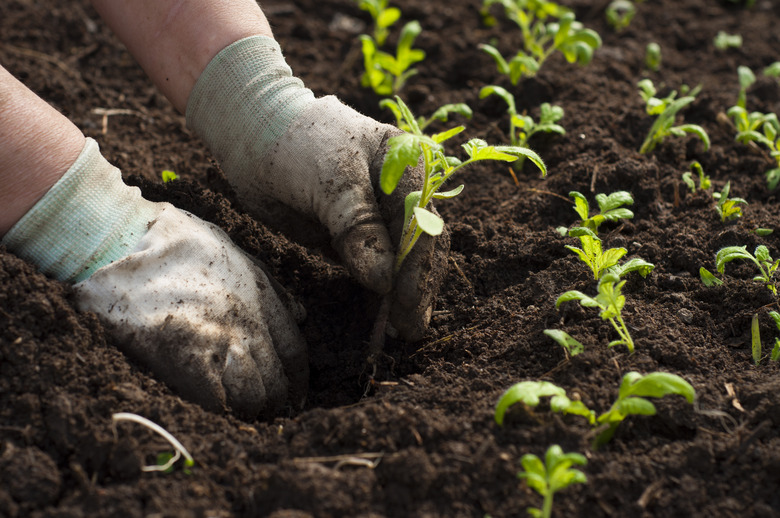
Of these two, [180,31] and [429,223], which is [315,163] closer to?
[429,223]

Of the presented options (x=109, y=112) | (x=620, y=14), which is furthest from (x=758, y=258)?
(x=109, y=112)

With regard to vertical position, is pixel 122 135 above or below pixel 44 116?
below

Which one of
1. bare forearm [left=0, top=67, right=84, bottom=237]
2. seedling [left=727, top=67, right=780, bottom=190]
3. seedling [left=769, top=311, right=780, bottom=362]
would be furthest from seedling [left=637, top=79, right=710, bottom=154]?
bare forearm [left=0, top=67, right=84, bottom=237]

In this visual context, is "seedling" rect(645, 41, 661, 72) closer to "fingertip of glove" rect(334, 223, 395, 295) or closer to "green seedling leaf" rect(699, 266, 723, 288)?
"green seedling leaf" rect(699, 266, 723, 288)

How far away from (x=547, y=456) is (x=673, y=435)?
1.67ft

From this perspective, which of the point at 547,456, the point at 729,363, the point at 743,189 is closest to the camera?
the point at 547,456

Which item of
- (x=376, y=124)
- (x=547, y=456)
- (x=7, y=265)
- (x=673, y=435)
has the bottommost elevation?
(x=673, y=435)

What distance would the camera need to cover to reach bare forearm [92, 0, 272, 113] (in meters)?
2.45

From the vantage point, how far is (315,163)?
2283 millimetres

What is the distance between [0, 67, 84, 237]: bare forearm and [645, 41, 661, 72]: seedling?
3276mm

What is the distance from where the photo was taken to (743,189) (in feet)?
9.99

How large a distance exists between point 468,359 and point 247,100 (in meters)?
1.19

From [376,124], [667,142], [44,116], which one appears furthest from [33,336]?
[667,142]

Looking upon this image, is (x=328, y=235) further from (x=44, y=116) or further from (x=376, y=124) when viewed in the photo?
(x=44, y=116)
